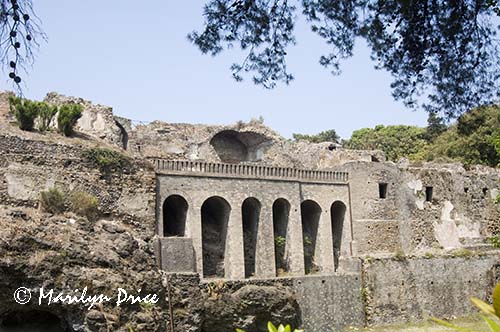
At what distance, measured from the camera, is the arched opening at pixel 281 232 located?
25.0 metres

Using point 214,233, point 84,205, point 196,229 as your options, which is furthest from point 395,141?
point 84,205

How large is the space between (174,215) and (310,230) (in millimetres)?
7029

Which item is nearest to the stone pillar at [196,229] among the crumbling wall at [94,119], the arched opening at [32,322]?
the crumbling wall at [94,119]

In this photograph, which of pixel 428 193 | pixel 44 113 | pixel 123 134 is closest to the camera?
pixel 44 113

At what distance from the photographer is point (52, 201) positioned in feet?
60.8

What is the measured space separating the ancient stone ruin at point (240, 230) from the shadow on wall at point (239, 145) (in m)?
0.09

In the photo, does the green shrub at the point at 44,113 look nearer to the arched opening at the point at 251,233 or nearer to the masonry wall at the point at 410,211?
the arched opening at the point at 251,233

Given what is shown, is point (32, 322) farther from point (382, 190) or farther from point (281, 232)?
point (382, 190)

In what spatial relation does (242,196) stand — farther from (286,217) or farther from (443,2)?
(443,2)

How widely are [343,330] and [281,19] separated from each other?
574 inches

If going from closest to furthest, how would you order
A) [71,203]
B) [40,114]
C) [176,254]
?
1. [71,203]
2. [176,254]
3. [40,114]

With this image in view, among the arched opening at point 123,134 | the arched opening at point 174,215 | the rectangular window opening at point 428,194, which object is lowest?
the arched opening at point 174,215

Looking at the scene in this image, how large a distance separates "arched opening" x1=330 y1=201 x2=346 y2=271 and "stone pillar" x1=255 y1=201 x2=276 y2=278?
160 inches

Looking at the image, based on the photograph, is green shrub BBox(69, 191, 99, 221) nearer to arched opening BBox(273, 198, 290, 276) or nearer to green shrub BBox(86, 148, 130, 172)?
green shrub BBox(86, 148, 130, 172)
